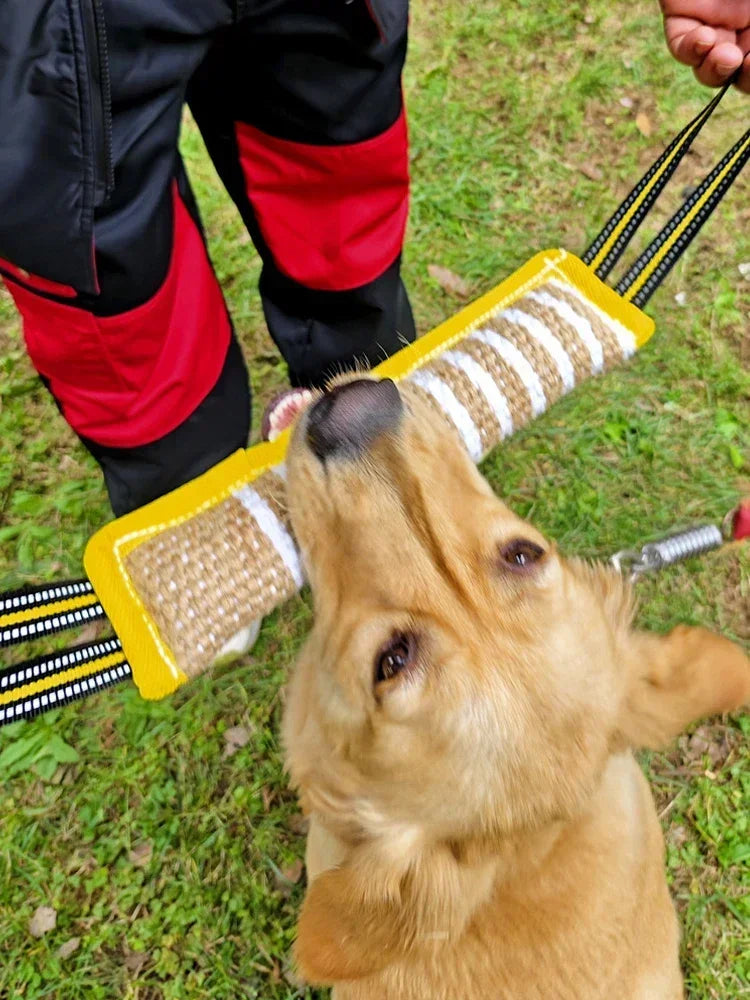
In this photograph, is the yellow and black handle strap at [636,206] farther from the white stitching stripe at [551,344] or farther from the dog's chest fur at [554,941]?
the dog's chest fur at [554,941]

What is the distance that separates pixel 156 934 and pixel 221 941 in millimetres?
230

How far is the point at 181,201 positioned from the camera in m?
2.38

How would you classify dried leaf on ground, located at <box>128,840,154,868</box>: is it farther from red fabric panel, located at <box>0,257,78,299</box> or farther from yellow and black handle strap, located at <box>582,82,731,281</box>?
yellow and black handle strap, located at <box>582,82,731,281</box>

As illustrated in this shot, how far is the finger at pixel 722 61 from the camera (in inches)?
82.7

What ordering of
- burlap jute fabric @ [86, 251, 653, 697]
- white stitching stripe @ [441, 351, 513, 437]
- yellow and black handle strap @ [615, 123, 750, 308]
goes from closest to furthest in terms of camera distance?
burlap jute fabric @ [86, 251, 653, 697], white stitching stripe @ [441, 351, 513, 437], yellow and black handle strap @ [615, 123, 750, 308]

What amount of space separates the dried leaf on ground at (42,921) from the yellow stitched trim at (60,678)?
4.56 feet

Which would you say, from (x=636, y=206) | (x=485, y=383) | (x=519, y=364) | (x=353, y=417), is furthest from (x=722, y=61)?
(x=353, y=417)

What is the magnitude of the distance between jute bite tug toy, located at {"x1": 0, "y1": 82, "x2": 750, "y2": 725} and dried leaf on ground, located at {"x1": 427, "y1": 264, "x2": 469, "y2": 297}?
1.04 metres

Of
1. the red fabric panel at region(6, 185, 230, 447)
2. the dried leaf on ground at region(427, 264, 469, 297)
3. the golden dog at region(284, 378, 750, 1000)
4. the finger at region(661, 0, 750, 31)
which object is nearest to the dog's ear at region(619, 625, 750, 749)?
the golden dog at region(284, 378, 750, 1000)

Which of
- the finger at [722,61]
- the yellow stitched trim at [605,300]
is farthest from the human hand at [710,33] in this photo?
the yellow stitched trim at [605,300]

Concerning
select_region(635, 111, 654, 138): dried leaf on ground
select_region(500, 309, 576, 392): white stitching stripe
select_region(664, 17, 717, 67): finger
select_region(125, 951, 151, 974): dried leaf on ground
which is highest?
select_region(664, 17, 717, 67): finger

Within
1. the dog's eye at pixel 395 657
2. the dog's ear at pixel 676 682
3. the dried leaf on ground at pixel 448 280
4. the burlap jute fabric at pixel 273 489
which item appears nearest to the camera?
the dog's eye at pixel 395 657

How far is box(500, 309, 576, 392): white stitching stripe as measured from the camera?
91.7 inches

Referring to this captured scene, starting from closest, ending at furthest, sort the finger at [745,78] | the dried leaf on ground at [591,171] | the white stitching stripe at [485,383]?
the finger at [745,78] < the white stitching stripe at [485,383] < the dried leaf on ground at [591,171]
